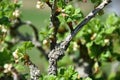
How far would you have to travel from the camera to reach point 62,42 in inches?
86.1

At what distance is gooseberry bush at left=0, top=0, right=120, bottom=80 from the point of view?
7.07 feet

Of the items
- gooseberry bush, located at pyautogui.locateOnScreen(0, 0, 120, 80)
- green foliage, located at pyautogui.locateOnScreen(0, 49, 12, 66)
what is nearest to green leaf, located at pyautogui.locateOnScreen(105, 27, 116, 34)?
gooseberry bush, located at pyautogui.locateOnScreen(0, 0, 120, 80)

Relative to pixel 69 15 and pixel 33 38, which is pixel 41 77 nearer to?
pixel 69 15

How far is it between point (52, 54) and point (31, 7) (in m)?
20.4

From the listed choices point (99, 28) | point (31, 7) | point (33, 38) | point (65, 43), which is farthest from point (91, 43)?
point (31, 7)

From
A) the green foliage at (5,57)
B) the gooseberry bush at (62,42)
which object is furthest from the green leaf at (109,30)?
the green foliage at (5,57)

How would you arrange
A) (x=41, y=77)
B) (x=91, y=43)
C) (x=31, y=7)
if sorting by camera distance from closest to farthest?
(x=41, y=77) → (x=91, y=43) → (x=31, y=7)

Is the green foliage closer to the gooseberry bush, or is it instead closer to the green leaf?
the gooseberry bush

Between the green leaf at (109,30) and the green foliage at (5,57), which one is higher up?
the green leaf at (109,30)

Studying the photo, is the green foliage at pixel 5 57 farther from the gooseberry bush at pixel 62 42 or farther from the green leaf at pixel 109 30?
the green leaf at pixel 109 30

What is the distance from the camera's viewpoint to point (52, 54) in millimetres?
2178

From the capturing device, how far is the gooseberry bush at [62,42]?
216 cm

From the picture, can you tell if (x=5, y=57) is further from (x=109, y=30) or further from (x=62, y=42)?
(x=109, y=30)

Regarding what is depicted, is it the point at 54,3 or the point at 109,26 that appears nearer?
the point at 54,3
